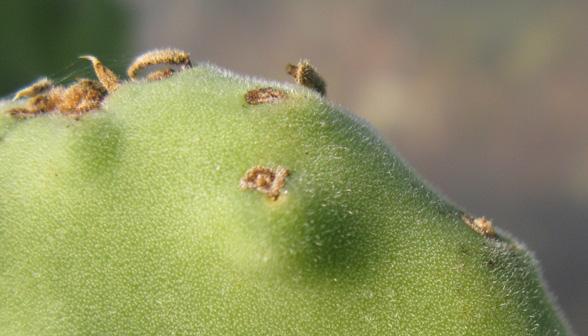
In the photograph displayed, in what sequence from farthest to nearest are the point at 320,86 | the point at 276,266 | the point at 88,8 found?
1. the point at 88,8
2. the point at 320,86
3. the point at 276,266

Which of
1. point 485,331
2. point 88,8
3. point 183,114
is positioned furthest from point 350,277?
point 88,8

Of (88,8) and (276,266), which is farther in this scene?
(88,8)

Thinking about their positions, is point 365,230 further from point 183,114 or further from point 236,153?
point 183,114

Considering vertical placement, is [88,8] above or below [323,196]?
above

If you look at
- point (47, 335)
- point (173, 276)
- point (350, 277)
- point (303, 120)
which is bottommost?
point (47, 335)

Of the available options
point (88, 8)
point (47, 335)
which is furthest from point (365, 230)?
point (88, 8)

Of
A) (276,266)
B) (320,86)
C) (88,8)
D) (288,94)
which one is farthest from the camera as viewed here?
(88,8)
